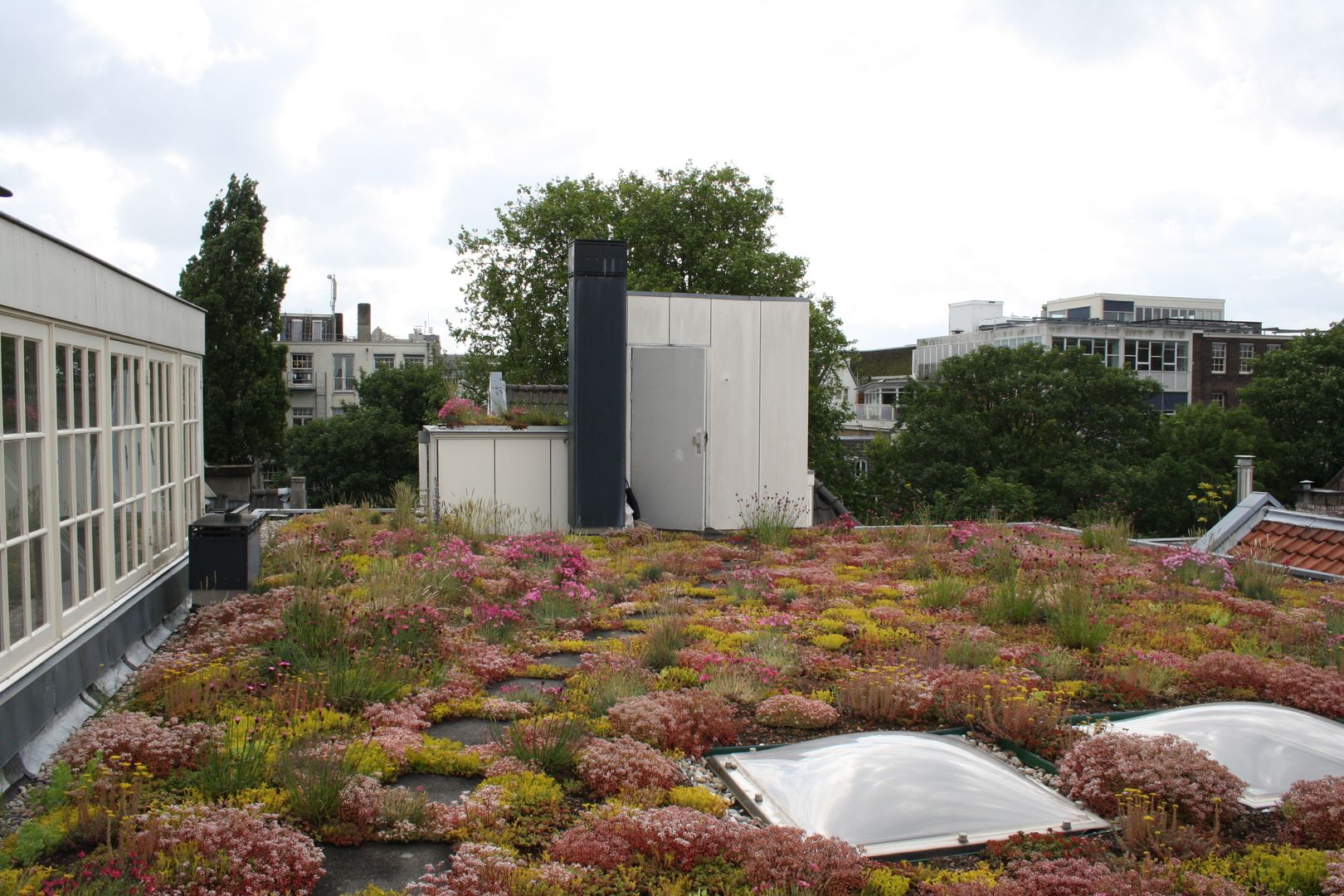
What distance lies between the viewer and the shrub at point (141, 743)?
4.98 meters

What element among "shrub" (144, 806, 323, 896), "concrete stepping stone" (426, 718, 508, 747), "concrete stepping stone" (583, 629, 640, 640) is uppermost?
"shrub" (144, 806, 323, 896)

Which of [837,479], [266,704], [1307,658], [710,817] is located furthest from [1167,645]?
[837,479]

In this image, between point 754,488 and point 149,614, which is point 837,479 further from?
point 149,614

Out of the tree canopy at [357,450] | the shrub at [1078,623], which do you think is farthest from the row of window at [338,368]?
the shrub at [1078,623]

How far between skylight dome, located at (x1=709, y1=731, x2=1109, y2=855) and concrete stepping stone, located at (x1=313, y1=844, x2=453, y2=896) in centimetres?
146

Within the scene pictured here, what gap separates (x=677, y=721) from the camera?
19.2 ft

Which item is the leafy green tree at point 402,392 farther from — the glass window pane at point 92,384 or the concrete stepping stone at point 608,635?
the glass window pane at point 92,384

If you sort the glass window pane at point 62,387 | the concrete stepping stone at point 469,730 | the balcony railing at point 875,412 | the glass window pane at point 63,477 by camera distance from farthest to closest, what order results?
the balcony railing at point 875,412, the glass window pane at point 62,387, the glass window pane at point 63,477, the concrete stepping stone at point 469,730

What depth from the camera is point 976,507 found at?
34.6 metres

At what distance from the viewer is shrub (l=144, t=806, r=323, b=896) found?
3.81 metres

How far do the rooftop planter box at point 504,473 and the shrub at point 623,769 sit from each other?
27.8 ft

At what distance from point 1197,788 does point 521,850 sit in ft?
10.0

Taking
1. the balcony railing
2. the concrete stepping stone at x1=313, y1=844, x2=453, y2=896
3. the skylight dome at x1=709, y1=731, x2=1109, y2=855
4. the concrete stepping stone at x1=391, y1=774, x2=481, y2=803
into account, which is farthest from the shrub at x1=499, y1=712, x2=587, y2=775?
the balcony railing

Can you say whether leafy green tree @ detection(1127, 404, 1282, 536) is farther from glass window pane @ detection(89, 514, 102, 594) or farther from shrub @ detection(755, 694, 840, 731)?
glass window pane @ detection(89, 514, 102, 594)
